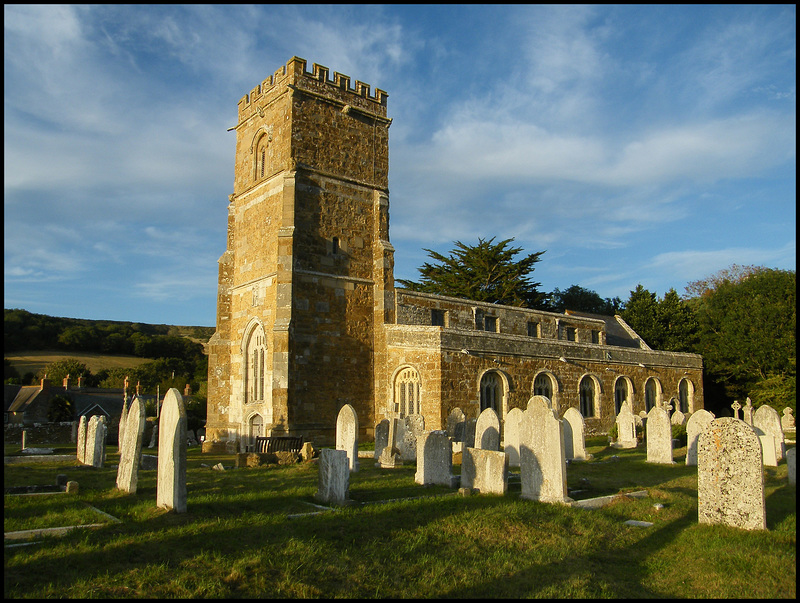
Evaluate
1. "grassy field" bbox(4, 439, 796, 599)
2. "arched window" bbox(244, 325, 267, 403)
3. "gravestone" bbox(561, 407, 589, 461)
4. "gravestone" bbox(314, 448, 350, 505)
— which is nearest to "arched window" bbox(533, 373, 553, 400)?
"gravestone" bbox(561, 407, 589, 461)

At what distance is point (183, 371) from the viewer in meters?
66.4

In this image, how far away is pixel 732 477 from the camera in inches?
342

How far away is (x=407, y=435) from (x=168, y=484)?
8.91 metres

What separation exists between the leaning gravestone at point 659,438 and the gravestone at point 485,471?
7.48m

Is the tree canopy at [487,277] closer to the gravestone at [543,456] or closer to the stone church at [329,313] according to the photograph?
the stone church at [329,313]

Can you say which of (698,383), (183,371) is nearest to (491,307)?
(698,383)

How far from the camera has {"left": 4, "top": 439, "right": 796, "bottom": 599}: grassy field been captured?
19.9 ft

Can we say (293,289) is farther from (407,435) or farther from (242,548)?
(242,548)

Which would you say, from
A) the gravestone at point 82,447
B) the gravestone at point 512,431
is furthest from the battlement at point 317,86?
the gravestone at point 512,431

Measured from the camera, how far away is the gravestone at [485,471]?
10695 mm

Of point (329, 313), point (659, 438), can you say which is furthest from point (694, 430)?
point (329, 313)

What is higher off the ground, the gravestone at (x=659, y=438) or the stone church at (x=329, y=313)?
the stone church at (x=329, y=313)

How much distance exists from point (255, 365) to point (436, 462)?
1363 cm

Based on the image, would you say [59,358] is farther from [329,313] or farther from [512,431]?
[512,431]
